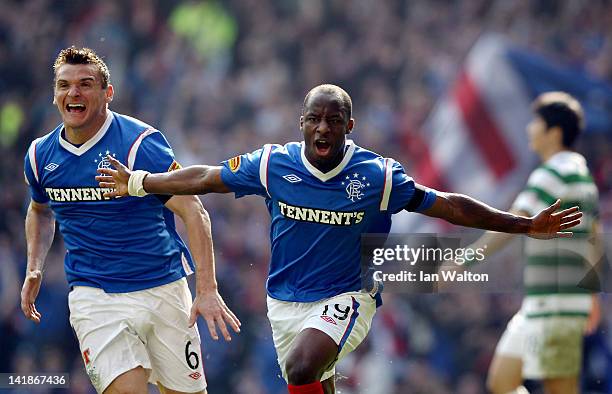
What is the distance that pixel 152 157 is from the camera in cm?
678

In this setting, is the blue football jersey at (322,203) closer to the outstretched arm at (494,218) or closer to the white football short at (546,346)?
the outstretched arm at (494,218)

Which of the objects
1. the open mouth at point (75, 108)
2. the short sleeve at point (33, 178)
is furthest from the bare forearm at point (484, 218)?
the short sleeve at point (33, 178)

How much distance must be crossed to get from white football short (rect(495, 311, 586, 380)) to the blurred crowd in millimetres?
4340

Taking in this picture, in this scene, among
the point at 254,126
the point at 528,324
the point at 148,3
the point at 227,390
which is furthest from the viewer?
the point at 148,3

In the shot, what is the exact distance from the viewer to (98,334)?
668 cm

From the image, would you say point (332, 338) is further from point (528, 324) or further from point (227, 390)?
point (227, 390)

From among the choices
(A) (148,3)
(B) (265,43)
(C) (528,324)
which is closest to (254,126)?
(B) (265,43)

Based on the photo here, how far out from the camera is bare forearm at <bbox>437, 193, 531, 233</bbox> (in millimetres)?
6371

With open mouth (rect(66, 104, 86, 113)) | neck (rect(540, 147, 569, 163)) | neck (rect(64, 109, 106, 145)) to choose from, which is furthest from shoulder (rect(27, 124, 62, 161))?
neck (rect(540, 147, 569, 163))

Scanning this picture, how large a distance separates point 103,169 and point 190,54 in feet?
28.1

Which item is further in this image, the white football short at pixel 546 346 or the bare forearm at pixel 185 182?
the white football short at pixel 546 346

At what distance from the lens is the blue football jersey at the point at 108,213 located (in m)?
6.77

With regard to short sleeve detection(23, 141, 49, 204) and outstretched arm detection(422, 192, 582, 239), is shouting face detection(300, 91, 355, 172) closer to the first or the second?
outstretched arm detection(422, 192, 582, 239)

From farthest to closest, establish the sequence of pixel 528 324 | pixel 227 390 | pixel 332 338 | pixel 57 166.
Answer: pixel 227 390 < pixel 528 324 < pixel 57 166 < pixel 332 338
